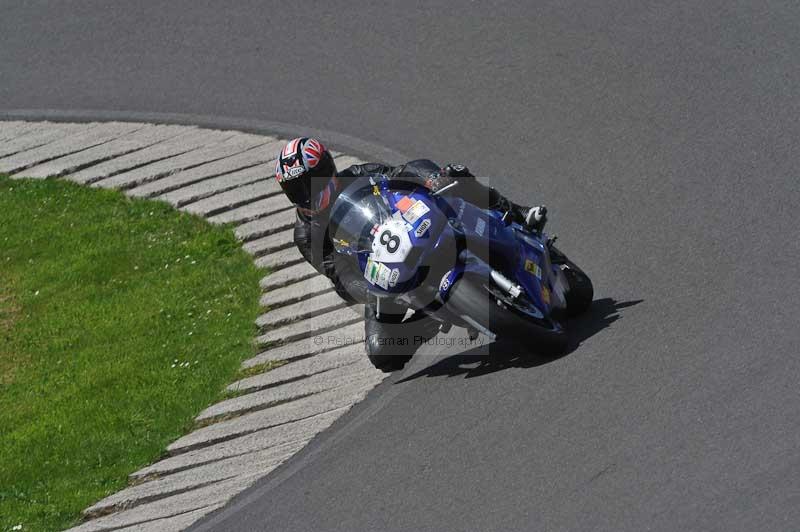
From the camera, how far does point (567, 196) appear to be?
10.8 metres

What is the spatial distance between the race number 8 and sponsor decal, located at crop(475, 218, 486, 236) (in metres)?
0.73

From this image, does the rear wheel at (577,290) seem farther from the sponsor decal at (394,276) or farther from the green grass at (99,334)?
the green grass at (99,334)

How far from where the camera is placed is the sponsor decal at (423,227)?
8.11 metres

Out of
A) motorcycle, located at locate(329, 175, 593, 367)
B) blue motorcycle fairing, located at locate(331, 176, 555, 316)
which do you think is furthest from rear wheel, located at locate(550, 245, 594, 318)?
blue motorcycle fairing, located at locate(331, 176, 555, 316)

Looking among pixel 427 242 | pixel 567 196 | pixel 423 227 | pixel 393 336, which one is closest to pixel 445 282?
pixel 427 242

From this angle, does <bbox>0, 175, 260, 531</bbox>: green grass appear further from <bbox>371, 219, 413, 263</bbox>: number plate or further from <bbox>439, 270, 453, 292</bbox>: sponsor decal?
<bbox>439, 270, 453, 292</bbox>: sponsor decal

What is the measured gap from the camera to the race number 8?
8094 mm

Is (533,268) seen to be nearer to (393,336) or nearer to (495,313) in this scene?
(495,313)

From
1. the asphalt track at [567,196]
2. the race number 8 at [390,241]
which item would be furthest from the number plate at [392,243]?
the asphalt track at [567,196]

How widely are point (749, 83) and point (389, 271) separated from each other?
16.2 feet

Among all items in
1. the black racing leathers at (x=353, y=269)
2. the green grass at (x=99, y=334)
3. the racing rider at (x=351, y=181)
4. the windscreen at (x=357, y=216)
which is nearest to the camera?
the windscreen at (x=357, y=216)

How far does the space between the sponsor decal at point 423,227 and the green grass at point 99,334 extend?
110 inches

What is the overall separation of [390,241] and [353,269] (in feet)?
2.69

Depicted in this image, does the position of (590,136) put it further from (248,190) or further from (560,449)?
(560,449)
